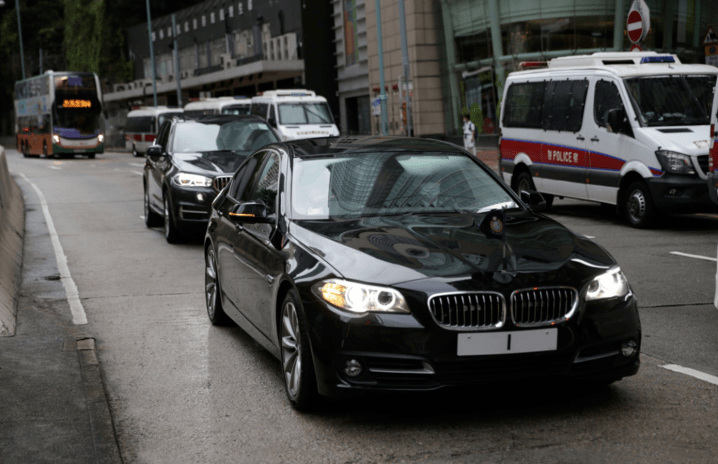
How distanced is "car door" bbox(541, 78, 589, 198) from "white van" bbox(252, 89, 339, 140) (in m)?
15.2

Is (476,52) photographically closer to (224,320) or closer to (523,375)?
(224,320)

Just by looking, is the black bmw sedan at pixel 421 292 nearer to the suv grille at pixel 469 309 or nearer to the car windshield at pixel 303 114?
the suv grille at pixel 469 309

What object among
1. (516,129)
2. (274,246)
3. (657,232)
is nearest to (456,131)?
(516,129)

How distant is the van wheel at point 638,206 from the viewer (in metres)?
13.6

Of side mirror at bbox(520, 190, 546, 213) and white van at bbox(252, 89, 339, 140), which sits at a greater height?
white van at bbox(252, 89, 339, 140)

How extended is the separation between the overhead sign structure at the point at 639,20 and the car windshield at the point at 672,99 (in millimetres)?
3319

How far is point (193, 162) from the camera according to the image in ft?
44.5

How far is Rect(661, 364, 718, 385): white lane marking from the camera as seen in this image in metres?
5.74

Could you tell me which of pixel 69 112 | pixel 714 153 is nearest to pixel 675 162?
pixel 714 153

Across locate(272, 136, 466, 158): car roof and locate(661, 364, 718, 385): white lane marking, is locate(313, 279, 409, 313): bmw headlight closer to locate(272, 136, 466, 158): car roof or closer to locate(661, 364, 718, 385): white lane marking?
locate(272, 136, 466, 158): car roof

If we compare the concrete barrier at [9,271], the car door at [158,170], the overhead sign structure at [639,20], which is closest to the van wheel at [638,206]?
the overhead sign structure at [639,20]

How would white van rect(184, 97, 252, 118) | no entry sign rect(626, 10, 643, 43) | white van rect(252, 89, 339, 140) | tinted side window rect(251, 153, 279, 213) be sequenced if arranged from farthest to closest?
white van rect(184, 97, 252, 118)
white van rect(252, 89, 339, 140)
no entry sign rect(626, 10, 643, 43)
tinted side window rect(251, 153, 279, 213)

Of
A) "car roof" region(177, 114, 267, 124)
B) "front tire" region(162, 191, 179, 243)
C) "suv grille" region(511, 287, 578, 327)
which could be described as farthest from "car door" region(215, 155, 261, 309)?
"car roof" region(177, 114, 267, 124)

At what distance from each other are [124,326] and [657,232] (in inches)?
313
